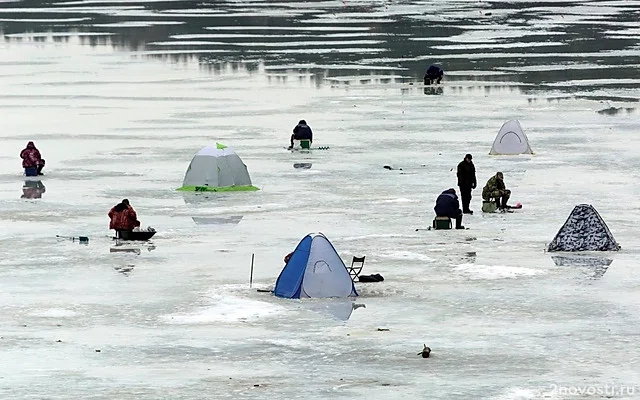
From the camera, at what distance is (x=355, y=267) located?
28.6 m

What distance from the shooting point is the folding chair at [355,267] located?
27.5m

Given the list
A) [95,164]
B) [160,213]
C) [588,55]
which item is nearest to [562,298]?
[160,213]

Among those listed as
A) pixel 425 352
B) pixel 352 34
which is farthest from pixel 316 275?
pixel 352 34

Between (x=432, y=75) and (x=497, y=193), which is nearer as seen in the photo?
(x=497, y=193)

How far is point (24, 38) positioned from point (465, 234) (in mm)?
65139

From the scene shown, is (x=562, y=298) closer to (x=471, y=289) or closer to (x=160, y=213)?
(x=471, y=289)

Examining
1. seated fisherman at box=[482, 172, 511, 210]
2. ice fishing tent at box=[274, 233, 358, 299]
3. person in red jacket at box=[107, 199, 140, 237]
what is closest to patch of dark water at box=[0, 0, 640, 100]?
seated fisherman at box=[482, 172, 511, 210]

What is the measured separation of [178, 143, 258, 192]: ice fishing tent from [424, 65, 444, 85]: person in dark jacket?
26727 millimetres

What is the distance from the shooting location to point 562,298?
84.4 feet

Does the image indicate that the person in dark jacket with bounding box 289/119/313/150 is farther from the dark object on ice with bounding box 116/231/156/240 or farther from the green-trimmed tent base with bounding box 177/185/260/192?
the dark object on ice with bounding box 116/231/156/240

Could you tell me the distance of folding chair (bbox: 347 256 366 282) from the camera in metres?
27.5

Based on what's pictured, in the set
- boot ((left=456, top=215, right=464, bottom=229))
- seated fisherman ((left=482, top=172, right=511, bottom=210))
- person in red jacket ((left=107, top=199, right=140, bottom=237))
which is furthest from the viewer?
seated fisherman ((left=482, top=172, right=511, bottom=210))

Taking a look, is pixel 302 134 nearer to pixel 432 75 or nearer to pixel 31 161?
pixel 31 161

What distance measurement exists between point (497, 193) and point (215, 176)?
7.36 m
